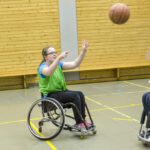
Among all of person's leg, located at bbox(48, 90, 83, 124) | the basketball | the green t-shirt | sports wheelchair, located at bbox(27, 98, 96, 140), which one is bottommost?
sports wheelchair, located at bbox(27, 98, 96, 140)

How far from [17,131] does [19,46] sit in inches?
153

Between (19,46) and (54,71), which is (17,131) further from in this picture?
(19,46)

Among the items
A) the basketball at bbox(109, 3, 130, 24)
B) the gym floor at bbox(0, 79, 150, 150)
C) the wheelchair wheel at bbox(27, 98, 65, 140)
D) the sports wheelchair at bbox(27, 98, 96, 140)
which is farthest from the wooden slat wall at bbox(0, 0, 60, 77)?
the sports wheelchair at bbox(27, 98, 96, 140)

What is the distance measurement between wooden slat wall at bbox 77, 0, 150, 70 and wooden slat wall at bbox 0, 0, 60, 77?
0.71 m

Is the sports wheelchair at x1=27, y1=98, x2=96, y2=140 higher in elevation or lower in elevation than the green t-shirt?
lower

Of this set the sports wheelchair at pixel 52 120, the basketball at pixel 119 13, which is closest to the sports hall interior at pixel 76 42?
the basketball at pixel 119 13

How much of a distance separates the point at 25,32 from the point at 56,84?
4.16 m

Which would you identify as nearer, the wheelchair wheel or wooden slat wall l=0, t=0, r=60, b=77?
the wheelchair wheel

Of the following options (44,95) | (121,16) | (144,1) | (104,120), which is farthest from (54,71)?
(144,1)

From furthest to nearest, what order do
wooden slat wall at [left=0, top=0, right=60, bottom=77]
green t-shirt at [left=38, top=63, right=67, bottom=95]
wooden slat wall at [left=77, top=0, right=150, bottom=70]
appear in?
wooden slat wall at [left=77, top=0, right=150, bottom=70] → wooden slat wall at [left=0, top=0, right=60, bottom=77] → green t-shirt at [left=38, top=63, right=67, bottom=95]

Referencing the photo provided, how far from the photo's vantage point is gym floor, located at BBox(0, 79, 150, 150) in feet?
12.9

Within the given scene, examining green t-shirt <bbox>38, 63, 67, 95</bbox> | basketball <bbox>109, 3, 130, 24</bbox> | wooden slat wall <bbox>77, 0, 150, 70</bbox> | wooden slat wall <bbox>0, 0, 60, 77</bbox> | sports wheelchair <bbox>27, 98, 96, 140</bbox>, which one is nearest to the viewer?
sports wheelchair <bbox>27, 98, 96, 140</bbox>

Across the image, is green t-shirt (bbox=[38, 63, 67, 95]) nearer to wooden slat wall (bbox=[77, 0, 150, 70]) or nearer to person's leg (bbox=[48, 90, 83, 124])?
person's leg (bbox=[48, 90, 83, 124])

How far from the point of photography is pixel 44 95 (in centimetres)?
426
